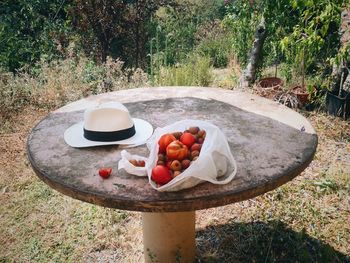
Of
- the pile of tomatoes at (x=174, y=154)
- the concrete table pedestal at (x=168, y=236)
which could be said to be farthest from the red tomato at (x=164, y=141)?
the concrete table pedestal at (x=168, y=236)

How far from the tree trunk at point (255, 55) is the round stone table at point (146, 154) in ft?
9.46

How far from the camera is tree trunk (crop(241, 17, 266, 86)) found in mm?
5363

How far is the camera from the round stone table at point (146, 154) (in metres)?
1.43

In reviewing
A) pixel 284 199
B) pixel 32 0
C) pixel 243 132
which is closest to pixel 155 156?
pixel 243 132

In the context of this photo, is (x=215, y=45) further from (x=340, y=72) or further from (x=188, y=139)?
(x=188, y=139)

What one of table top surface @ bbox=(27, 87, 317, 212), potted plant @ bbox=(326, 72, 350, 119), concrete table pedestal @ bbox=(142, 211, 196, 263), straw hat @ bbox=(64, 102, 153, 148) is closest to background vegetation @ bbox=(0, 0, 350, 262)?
potted plant @ bbox=(326, 72, 350, 119)

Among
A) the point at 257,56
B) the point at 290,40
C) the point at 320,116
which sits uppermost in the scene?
the point at 290,40

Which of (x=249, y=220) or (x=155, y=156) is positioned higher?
(x=155, y=156)

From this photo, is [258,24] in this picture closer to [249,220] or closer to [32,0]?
[249,220]

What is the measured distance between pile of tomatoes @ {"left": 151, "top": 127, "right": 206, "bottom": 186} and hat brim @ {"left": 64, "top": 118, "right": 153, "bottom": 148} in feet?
1.21

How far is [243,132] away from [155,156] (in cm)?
72

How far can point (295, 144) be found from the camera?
1.84m

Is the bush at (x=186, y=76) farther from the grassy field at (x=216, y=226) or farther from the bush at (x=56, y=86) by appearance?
the grassy field at (x=216, y=226)

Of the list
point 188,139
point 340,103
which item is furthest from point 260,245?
point 340,103
